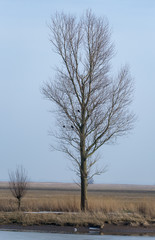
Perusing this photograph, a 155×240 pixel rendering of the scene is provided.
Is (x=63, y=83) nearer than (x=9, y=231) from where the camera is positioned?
No

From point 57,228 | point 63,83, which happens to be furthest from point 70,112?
point 57,228

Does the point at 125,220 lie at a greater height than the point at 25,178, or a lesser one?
lesser

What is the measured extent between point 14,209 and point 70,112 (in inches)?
248

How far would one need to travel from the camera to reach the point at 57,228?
21.0m

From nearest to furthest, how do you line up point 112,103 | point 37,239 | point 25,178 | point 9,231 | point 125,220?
point 37,239 < point 9,231 < point 125,220 < point 112,103 < point 25,178

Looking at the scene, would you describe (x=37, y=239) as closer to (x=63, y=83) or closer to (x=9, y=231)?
(x=9, y=231)

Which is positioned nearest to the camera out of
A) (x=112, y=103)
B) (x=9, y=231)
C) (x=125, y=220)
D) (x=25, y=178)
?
(x=9, y=231)

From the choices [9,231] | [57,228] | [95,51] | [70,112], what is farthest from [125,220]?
[95,51]

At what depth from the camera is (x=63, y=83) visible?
2591 cm

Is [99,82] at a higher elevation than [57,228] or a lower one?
higher

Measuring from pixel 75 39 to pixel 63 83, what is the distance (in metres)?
2.48

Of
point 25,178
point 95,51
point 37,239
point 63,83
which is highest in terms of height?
→ point 95,51

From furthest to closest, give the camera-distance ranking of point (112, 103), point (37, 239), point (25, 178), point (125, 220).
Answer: point (25, 178), point (112, 103), point (125, 220), point (37, 239)

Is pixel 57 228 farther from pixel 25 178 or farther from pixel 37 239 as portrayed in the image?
pixel 25 178
